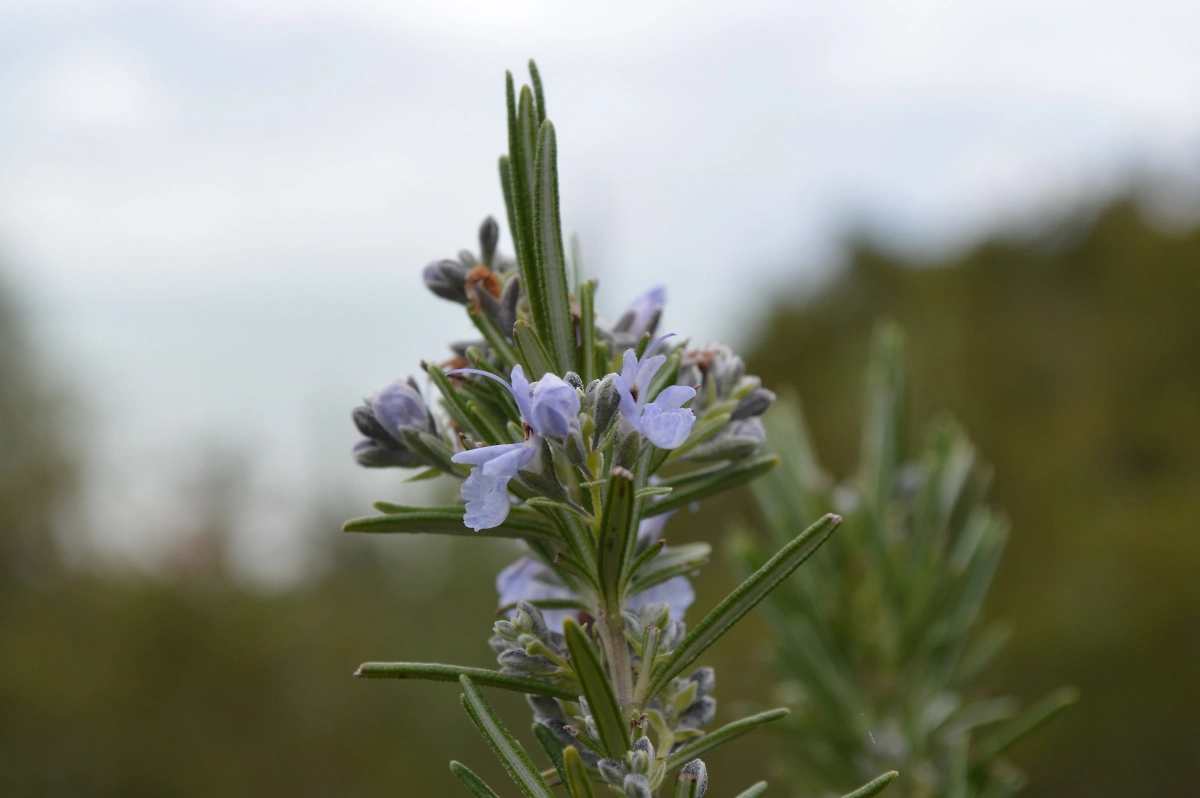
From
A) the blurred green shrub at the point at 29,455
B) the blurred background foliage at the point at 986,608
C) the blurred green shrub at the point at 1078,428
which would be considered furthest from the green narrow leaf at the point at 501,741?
the blurred green shrub at the point at 29,455

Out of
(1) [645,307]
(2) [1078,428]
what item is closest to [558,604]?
(1) [645,307]

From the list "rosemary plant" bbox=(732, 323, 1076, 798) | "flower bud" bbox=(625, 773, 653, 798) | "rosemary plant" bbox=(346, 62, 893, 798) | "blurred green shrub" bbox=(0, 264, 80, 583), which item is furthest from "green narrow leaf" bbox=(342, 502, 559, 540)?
"blurred green shrub" bbox=(0, 264, 80, 583)

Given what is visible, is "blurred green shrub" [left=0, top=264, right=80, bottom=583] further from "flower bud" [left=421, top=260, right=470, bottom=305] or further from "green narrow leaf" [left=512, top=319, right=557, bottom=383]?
"green narrow leaf" [left=512, top=319, right=557, bottom=383]

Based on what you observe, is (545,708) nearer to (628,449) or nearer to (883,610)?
(628,449)

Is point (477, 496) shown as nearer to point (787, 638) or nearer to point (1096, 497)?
point (787, 638)

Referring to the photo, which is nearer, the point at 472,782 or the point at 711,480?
the point at 472,782

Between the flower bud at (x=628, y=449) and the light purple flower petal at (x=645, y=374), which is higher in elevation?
the light purple flower petal at (x=645, y=374)

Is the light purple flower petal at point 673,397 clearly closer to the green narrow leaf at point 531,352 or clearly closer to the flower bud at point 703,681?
the green narrow leaf at point 531,352

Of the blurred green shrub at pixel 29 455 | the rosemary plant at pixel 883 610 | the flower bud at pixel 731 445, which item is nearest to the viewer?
the flower bud at pixel 731 445
